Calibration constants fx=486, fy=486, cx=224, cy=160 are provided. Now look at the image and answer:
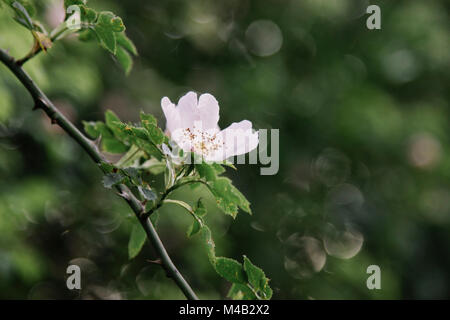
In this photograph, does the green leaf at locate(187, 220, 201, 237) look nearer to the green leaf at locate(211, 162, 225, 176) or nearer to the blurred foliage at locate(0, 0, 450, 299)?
the green leaf at locate(211, 162, 225, 176)

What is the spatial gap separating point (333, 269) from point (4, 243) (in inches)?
73.3

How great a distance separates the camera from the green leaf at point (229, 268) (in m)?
0.75

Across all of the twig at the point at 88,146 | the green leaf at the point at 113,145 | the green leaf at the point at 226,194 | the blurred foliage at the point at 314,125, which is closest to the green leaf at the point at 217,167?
the green leaf at the point at 226,194

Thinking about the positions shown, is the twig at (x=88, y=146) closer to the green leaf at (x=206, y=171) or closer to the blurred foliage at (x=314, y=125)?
the green leaf at (x=206, y=171)

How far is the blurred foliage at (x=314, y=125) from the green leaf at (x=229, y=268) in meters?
1.61

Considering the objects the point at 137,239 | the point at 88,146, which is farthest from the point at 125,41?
the point at 137,239

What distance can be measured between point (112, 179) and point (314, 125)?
2.44m

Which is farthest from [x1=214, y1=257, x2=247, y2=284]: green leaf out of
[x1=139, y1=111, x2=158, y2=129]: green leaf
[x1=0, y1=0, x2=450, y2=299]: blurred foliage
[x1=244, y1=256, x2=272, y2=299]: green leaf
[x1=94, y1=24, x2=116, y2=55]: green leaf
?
[x1=0, y1=0, x2=450, y2=299]: blurred foliage

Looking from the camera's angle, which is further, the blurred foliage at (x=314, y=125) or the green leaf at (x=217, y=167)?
the blurred foliage at (x=314, y=125)

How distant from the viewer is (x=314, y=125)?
299 centimetres

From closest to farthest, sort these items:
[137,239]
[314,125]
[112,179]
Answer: [112,179]
[137,239]
[314,125]

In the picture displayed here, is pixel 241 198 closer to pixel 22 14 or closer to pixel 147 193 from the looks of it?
pixel 147 193

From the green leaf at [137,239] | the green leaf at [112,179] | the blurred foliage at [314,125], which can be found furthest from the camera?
the blurred foliage at [314,125]
